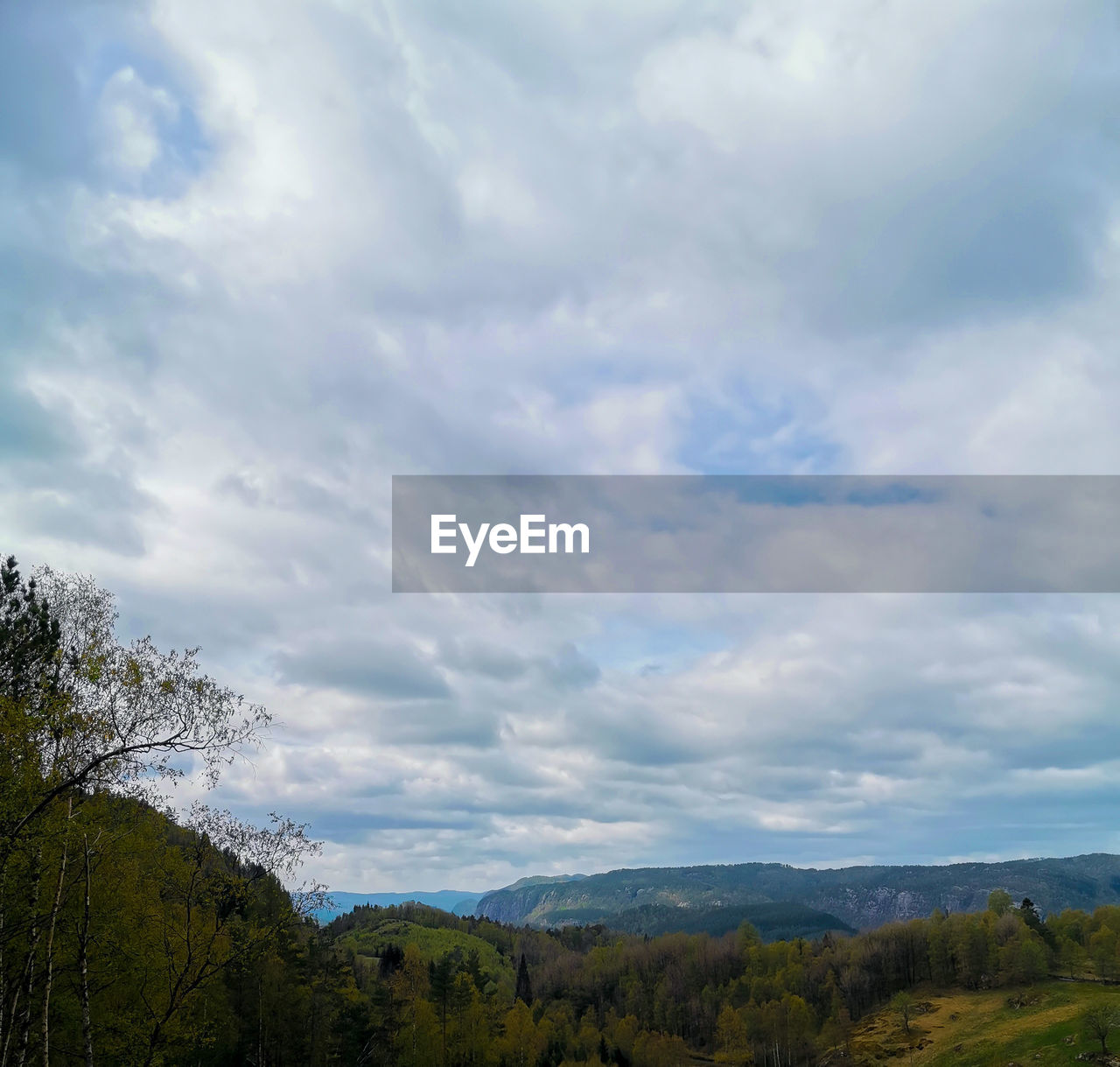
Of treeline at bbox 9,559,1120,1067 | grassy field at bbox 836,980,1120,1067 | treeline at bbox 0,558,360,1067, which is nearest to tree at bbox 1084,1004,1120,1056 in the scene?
grassy field at bbox 836,980,1120,1067

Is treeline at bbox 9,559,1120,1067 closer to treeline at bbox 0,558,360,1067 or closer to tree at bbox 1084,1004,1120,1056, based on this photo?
treeline at bbox 0,558,360,1067

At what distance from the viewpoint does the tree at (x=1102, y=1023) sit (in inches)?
4294

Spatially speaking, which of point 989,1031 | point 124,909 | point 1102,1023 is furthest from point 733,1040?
point 124,909

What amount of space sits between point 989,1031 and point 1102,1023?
29.0 m

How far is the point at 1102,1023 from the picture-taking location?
4417 inches

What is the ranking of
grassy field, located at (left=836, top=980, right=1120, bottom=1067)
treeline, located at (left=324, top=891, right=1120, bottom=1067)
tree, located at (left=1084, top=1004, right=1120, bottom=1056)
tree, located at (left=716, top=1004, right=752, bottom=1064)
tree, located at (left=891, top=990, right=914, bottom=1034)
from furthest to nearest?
tree, located at (left=891, top=990, right=914, bottom=1034) → tree, located at (left=716, top=1004, right=752, bottom=1064) → grassy field, located at (left=836, top=980, right=1120, bottom=1067) → tree, located at (left=1084, top=1004, right=1120, bottom=1056) → treeline, located at (left=324, top=891, right=1120, bottom=1067)

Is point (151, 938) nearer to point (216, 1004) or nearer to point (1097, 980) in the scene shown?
point (216, 1004)

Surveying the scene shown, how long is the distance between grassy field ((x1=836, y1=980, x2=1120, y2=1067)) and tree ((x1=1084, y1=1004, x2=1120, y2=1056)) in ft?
2.86

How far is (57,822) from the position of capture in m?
29.4

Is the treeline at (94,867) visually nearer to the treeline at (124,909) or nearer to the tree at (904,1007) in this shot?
the treeline at (124,909)

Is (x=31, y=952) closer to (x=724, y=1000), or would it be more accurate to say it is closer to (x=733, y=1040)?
(x=733, y=1040)

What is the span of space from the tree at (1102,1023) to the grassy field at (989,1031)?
872mm

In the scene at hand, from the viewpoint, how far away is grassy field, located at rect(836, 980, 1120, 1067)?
117331 millimetres

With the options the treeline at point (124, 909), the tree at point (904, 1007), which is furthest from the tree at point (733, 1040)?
the treeline at point (124, 909)
